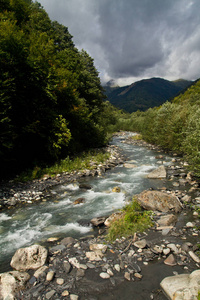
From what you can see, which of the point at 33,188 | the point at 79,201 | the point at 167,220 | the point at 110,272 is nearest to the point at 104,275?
the point at 110,272

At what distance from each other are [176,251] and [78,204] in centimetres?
690

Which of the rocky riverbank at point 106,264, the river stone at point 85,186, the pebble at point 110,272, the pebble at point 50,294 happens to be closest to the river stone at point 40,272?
the rocky riverbank at point 106,264

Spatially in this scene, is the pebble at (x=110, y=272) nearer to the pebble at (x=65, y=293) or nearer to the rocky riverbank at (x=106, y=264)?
the rocky riverbank at (x=106, y=264)

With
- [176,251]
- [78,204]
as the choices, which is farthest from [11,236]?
[176,251]

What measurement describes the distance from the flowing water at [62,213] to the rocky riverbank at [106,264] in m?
1.03

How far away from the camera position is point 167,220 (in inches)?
333

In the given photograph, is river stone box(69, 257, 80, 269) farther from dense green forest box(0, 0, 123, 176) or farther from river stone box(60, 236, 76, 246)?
dense green forest box(0, 0, 123, 176)

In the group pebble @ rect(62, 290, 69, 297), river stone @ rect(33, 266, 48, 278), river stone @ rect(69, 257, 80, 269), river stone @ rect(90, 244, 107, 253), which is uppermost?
river stone @ rect(33, 266, 48, 278)

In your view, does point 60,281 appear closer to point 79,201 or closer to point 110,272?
point 110,272

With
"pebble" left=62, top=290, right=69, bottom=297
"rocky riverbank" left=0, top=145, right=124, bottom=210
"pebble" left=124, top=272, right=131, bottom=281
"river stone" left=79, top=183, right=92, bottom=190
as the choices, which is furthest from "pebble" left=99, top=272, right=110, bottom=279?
"river stone" left=79, top=183, right=92, bottom=190

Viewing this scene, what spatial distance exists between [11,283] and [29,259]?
3.22ft

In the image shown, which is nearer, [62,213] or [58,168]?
→ [62,213]

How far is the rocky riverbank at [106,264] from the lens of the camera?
16.2 ft

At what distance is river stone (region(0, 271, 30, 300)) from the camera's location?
A: 4758 mm
